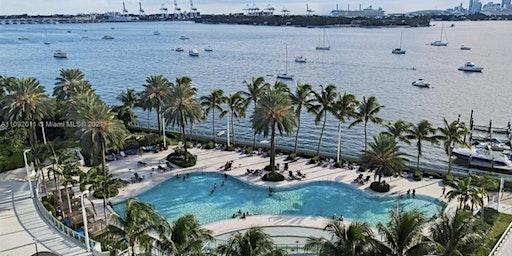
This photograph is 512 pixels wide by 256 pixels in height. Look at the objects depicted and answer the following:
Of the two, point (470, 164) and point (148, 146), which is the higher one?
point (148, 146)

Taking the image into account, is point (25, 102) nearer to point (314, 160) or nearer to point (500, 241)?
point (314, 160)

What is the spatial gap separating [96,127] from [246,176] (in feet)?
52.5

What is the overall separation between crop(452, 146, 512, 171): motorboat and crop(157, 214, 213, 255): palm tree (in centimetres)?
4343

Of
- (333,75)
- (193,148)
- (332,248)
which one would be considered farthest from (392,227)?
(333,75)

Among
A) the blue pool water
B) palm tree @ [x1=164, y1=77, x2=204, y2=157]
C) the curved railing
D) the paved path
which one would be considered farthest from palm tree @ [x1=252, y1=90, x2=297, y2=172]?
the paved path

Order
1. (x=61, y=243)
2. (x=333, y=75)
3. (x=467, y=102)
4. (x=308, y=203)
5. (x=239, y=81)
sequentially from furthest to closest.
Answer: (x=333, y=75), (x=239, y=81), (x=467, y=102), (x=308, y=203), (x=61, y=243)

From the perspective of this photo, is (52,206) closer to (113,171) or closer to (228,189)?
(113,171)

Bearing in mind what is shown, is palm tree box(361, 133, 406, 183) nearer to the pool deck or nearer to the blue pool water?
the pool deck

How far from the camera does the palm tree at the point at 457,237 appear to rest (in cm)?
2228

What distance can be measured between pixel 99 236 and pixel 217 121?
46778mm

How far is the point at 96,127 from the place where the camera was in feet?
131

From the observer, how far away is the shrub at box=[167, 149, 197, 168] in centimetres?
4951

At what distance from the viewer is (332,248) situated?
2217 centimetres

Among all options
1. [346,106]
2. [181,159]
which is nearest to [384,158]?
[346,106]
